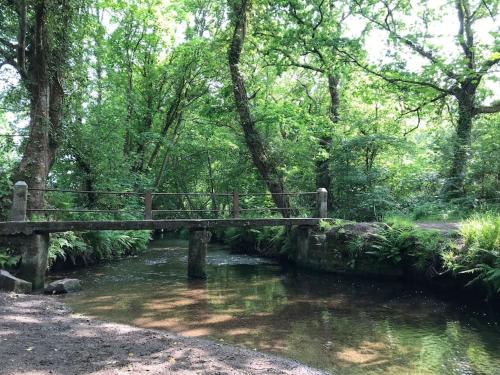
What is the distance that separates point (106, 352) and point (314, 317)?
464 centimetres

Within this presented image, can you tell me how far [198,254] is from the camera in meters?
13.2

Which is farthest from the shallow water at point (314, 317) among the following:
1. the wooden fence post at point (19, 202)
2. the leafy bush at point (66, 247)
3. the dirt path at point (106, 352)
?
the wooden fence post at point (19, 202)

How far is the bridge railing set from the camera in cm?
1069

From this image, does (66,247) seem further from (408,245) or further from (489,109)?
(489,109)

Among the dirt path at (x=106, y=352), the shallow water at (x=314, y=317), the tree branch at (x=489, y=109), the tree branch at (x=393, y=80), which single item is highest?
the tree branch at (x=393, y=80)

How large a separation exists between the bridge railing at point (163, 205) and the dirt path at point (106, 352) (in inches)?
155

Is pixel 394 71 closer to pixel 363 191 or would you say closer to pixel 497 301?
pixel 363 191

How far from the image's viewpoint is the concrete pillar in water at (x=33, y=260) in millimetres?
10180

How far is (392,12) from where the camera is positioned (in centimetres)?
1786

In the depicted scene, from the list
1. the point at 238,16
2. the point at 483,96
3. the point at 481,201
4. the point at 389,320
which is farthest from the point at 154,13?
the point at 389,320

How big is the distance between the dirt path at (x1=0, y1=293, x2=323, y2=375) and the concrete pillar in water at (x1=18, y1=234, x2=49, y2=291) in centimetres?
299

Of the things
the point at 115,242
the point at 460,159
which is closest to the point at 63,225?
the point at 115,242

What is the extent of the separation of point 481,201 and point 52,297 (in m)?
13.8

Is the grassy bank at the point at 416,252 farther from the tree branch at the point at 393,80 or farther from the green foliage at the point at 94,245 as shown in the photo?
the green foliage at the point at 94,245
